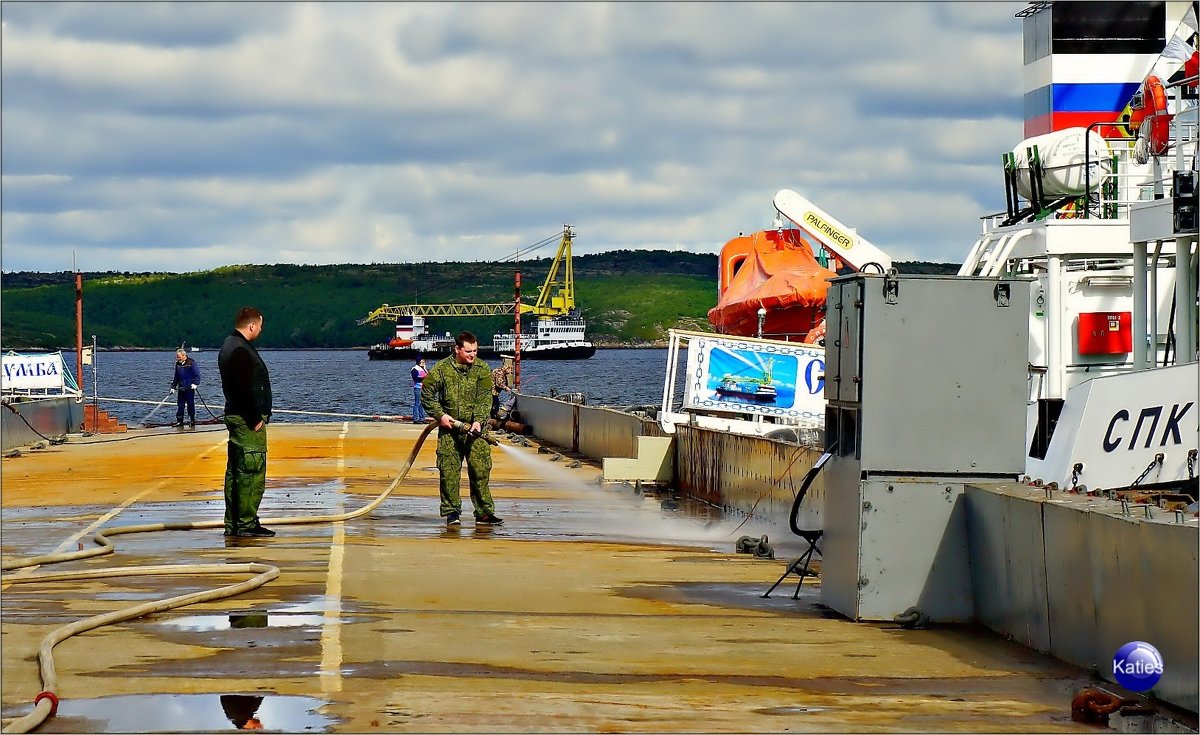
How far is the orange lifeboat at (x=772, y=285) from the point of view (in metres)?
30.2

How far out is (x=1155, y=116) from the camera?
22438 millimetres

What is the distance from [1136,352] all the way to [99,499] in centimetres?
1345

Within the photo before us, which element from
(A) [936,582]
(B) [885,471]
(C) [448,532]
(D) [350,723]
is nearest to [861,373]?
(B) [885,471]

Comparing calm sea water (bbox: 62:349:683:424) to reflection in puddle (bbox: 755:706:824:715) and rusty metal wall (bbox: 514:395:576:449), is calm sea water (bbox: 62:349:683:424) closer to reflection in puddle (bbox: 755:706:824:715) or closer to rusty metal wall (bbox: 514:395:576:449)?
rusty metal wall (bbox: 514:395:576:449)

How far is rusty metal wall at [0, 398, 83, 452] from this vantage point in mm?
29177

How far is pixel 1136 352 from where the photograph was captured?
67.9 ft

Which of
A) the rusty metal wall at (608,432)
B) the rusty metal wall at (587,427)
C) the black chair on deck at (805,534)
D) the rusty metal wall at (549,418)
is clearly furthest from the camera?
the rusty metal wall at (549,418)

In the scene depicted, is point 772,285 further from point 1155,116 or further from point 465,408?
point 465,408

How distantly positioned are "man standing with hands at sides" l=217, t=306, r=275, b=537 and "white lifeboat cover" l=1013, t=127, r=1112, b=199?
14.2m

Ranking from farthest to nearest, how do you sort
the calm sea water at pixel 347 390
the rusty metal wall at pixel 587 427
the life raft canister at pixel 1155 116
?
the calm sea water at pixel 347 390 < the rusty metal wall at pixel 587 427 < the life raft canister at pixel 1155 116

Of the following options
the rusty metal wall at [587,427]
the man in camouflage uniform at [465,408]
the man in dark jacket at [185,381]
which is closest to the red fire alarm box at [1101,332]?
the rusty metal wall at [587,427]

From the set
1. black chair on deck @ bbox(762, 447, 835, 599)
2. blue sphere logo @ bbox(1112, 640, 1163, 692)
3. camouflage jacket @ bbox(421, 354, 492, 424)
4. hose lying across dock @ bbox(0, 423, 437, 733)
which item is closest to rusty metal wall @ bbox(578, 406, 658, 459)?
camouflage jacket @ bbox(421, 354, 492, 424)

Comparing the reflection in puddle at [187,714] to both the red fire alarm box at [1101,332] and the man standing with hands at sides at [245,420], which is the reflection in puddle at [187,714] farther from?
the red fire alarm box at [1101,332]

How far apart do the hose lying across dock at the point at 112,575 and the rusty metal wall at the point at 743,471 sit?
426cm
